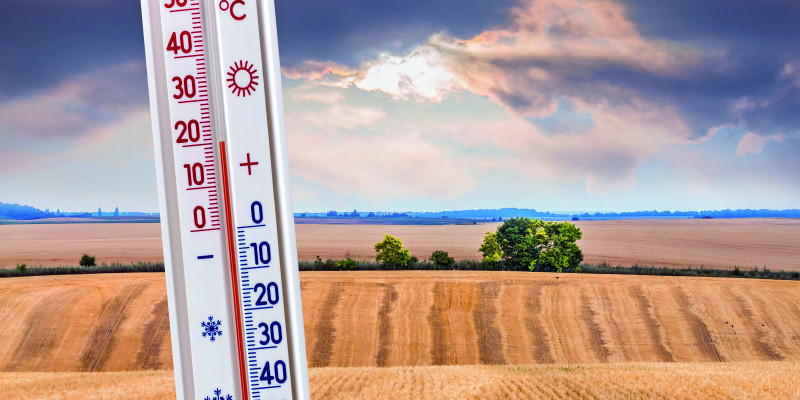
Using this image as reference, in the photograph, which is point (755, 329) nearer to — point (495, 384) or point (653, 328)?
point (653, 328)

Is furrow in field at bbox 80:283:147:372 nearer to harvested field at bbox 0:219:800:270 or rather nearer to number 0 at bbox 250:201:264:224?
harvested field at bbox 0:219:800:270

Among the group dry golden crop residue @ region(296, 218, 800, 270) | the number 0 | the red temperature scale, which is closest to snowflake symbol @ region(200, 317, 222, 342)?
the red temperature scale

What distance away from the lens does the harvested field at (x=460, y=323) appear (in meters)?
13.2

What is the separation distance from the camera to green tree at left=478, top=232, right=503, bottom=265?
55.6ft

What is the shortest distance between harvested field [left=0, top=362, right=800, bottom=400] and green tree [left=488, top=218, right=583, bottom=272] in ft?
25.8

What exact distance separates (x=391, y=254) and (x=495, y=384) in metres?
10.4

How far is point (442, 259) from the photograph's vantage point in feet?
57.3

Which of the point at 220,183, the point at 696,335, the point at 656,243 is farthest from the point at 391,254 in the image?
the point at 220,183

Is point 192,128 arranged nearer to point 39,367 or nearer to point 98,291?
point 39,367

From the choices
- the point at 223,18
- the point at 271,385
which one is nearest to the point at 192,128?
the point at 223,18

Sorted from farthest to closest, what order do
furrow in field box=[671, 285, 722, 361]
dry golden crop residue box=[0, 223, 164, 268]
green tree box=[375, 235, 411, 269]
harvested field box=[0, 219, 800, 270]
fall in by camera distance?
dry golden crop residue box=[0, 223, 164, 268]
harvested field box=[0, 219, 800, 270]
green tree box=[375, 235, 411, 269]
furrow in field box=[671, 285, 722, 361]

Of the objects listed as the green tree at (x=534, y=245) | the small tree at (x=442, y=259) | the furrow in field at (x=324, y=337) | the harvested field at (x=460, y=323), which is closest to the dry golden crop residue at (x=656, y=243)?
the small tree at (x=442, y=259)

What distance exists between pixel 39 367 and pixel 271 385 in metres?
13.6

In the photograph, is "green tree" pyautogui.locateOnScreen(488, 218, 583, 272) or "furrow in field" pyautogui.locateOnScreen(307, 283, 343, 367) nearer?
"furrow in field" pyautogui.locateOnScreen(307, 283, 343, 367)
